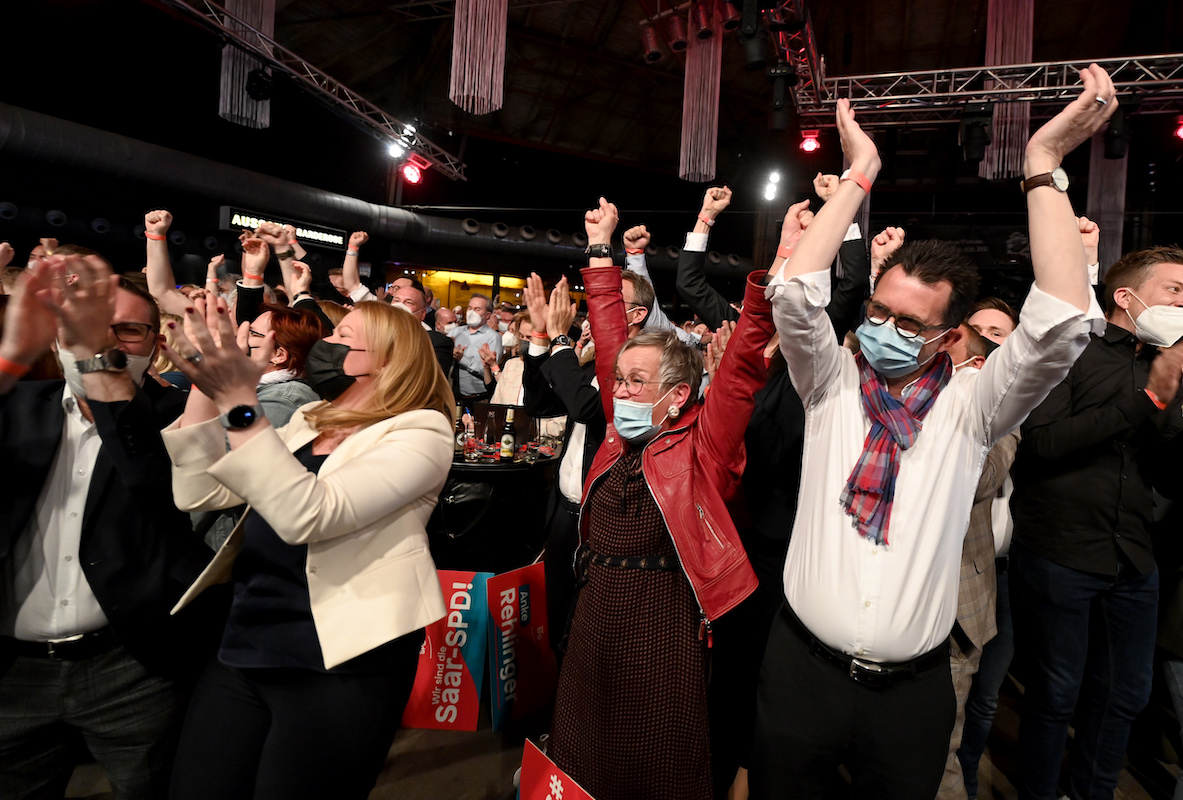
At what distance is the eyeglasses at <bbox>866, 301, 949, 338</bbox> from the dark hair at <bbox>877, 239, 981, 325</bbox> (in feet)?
0.19

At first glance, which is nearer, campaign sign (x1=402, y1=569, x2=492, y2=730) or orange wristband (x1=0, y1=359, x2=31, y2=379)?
orange wristband (x1=0, y1=359, x2=31, y2=379)

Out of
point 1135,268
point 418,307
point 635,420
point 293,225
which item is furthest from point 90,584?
point 293,225

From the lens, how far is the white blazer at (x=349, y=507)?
46.4 inches

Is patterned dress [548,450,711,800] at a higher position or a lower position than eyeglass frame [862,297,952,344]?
lower

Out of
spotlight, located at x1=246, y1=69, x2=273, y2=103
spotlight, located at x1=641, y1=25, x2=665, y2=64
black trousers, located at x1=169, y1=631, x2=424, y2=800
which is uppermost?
spotlight, located at x1=641, y1=25, x2=665, y2=64

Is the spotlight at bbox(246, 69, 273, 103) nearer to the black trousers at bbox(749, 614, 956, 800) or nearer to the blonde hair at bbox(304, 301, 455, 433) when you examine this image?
the blonde hair at bbox(304, 301, 455, 433)

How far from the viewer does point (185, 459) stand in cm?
136

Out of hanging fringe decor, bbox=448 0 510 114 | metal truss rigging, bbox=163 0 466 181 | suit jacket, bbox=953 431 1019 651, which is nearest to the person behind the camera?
suit jacket, bbox=953 431 1019 651

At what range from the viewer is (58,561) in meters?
1.46

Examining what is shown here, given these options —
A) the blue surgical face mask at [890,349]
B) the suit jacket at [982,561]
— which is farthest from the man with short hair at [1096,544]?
the blue surgical face mask at [890,349]

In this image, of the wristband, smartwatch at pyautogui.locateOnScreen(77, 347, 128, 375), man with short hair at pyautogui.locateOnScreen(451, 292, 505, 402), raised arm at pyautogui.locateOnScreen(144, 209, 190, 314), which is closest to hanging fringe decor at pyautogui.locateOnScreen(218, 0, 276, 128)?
man with short hair at pyautogui.locateOnScreen(451, 292, 505, 402)

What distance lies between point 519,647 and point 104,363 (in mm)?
1935

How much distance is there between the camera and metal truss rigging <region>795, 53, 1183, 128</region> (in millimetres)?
6246

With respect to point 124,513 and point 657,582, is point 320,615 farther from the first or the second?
point 657,582
